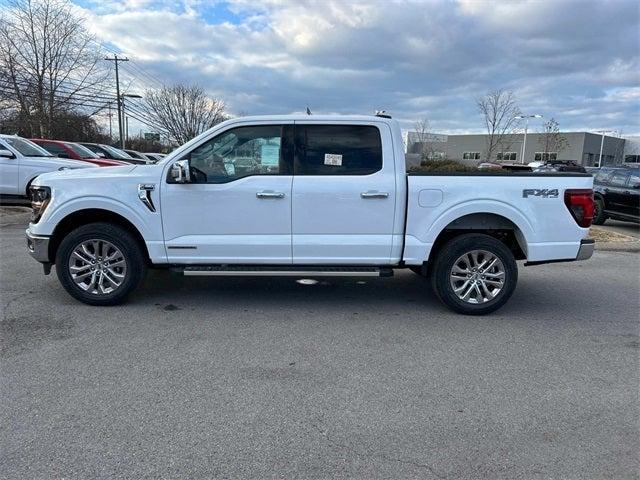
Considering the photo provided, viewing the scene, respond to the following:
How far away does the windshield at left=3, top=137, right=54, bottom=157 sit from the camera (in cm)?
1175

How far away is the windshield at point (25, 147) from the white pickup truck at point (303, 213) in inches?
312

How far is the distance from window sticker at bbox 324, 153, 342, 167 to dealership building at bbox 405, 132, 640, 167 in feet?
171

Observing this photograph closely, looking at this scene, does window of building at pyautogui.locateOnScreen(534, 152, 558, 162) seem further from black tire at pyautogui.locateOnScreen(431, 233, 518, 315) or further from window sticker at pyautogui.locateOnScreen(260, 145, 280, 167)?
window sticker at pyautogui.locateOnScreen(260, 145, 280, 167)

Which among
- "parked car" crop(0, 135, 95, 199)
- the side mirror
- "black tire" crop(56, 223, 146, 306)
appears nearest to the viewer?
the side mirror

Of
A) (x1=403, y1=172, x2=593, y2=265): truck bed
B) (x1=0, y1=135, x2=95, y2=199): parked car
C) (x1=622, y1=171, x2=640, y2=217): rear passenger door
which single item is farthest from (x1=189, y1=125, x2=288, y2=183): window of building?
(x1=622, y1=171, x2=640, y2=217): rear passenger door

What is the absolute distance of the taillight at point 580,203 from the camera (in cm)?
504

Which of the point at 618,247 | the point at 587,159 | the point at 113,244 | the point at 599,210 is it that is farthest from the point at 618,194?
the point at 587,159

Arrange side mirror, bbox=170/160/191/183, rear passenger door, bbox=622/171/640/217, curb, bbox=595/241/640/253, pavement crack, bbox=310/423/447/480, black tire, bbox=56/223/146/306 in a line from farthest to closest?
rear passenger door, bbox=622/171/640/217
curb, bbox=595/241/640/253
black tire, bbox=56/223/146/306
side mirror, bbox=170/160/191/183
pavement crack, bbox=310/423/447/480

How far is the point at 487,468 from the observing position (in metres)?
2.69

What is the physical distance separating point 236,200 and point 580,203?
3.55m

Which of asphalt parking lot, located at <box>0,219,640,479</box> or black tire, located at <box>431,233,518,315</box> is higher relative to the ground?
black tire, located at <box>431,233,518,315</box>

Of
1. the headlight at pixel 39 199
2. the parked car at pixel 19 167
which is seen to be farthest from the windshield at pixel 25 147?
the headlight at pixel 39 199

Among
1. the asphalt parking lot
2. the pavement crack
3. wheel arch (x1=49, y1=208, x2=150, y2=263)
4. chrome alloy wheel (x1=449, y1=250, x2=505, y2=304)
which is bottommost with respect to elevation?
the pavement crack

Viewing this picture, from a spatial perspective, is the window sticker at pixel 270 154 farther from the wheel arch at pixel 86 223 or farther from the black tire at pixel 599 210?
the black tire at pixel 599 210
